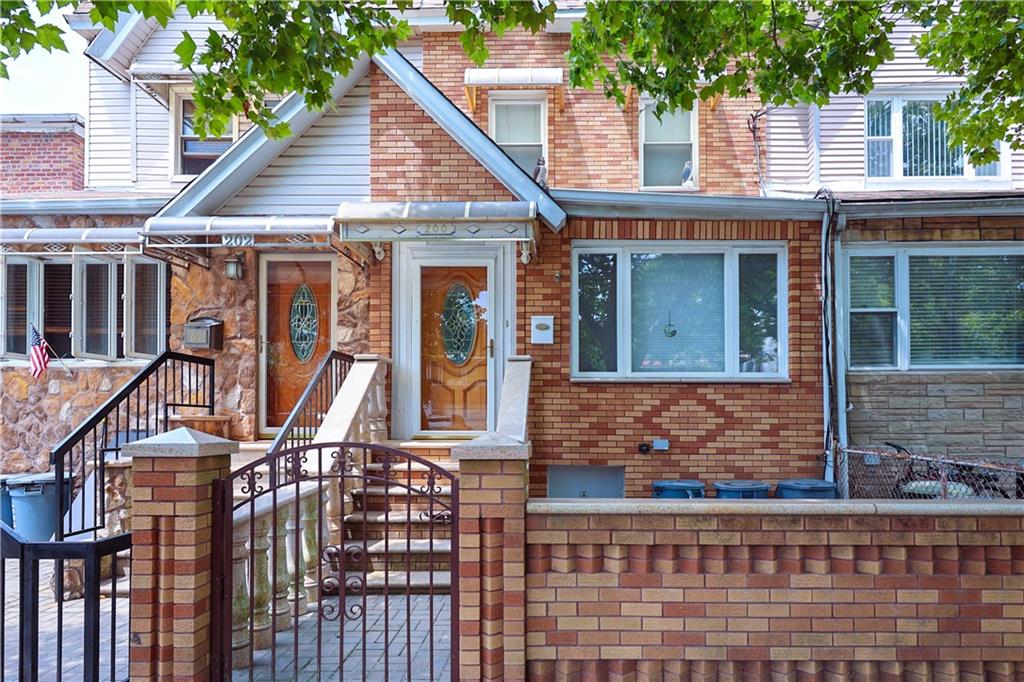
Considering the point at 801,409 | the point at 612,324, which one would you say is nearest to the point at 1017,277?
the point at 801,409

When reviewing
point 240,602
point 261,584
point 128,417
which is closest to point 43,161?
point 128,417

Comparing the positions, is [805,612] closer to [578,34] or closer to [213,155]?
[578,34]

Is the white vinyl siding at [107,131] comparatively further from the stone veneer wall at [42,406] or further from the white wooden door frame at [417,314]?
the white wooden door frame at [417,314]

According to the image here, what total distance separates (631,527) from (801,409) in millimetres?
5516

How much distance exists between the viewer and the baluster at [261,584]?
17.5 feet

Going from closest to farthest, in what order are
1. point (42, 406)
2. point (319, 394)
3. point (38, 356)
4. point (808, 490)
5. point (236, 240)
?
point (808, 490) < point (236, 240) < point (319, 394) < point (38, 356) < point (42, 406)

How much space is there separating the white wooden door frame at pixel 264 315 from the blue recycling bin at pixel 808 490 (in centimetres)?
571

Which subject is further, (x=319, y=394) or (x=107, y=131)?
(x=107, y=131)

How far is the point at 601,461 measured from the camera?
8.94 m

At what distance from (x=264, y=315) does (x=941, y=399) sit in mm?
8454

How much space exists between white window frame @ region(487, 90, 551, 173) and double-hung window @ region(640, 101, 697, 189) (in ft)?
5.27

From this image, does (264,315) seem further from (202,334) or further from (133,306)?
(133,306)

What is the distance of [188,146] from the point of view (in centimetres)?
1321

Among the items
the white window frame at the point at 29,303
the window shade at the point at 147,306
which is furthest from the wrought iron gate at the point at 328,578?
the white window frame at the point at 29,303
